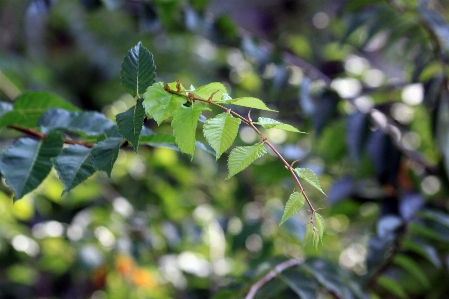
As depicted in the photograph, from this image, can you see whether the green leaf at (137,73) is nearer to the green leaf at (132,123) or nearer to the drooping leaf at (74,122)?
the green leaf at (132,123)

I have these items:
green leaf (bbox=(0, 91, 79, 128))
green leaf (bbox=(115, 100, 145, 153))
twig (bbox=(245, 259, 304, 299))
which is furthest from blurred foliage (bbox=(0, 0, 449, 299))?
green leaf (bbox=(115, 100, 145, 153))

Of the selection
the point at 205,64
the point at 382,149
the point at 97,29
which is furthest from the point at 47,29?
the point at 382,149

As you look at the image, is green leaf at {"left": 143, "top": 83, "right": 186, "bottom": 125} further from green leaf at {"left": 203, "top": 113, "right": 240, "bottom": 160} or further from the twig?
the twig

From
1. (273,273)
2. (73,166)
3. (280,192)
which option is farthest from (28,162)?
(280,192)

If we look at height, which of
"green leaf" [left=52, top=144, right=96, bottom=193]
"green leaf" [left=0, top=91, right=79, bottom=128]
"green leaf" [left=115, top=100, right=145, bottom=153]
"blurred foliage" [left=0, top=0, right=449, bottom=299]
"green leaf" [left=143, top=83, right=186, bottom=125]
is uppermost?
"green leaf" [left=143, top=83, right=186, bottom=125]

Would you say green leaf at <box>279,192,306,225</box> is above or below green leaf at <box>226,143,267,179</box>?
below

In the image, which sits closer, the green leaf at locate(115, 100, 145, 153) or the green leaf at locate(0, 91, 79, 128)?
the green leaf at locate(115, 100, 145, 153)
